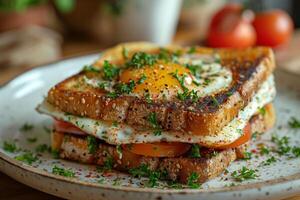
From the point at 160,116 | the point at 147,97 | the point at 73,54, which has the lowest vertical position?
the point at 160,116

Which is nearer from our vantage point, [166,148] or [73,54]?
[166,148]

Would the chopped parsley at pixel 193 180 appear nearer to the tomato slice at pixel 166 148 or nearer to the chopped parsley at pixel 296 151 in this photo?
the tomato slice at pixel 166 148

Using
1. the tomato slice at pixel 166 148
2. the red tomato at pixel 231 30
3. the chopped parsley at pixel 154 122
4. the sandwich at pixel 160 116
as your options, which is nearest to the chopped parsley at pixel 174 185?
the sandwich at pixel 160 116

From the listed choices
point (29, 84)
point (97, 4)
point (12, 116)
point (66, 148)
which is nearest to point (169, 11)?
point (97, 4)

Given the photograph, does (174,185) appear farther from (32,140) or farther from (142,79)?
(32,140)

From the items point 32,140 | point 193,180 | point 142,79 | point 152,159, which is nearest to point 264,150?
point 193,180

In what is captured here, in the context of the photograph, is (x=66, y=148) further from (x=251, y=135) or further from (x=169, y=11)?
(x=169, y=11)
